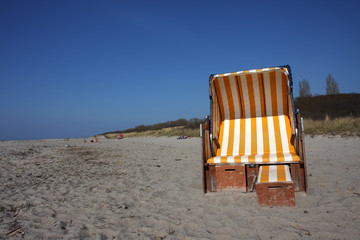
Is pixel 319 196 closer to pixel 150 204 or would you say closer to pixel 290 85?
pixel 290 85

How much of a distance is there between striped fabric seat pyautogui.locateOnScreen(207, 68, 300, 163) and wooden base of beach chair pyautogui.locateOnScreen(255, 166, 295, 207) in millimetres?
1286

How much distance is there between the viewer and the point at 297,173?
3.69 m

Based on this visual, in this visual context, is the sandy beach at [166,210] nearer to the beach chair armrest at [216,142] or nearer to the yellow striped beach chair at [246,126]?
the yellow striped beach chair at [246,126]

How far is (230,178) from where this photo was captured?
3941mm

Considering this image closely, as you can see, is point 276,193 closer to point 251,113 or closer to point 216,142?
point 216,142

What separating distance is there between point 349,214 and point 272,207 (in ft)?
2.68

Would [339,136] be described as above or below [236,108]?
below

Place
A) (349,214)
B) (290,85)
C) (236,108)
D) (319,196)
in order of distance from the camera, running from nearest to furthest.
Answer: (349,214)
(319,196)
(290,85)
(236,108)

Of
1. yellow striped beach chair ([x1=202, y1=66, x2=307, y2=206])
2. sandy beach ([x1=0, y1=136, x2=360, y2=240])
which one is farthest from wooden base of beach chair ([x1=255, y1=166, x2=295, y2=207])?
yellow striped beach chair ([x1=202, y1=66, x2=307, y2=206])

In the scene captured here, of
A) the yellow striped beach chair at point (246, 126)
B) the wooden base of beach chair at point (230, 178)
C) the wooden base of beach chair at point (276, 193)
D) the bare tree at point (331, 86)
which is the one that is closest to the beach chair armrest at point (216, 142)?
the yellow striped beach chair at point (246, 126)

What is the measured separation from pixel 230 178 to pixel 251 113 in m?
1.77

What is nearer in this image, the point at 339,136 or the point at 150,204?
the point at 150,204

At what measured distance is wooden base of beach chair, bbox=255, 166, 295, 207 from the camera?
10.4ft

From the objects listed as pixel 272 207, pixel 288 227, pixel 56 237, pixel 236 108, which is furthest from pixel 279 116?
pixel 56 237
